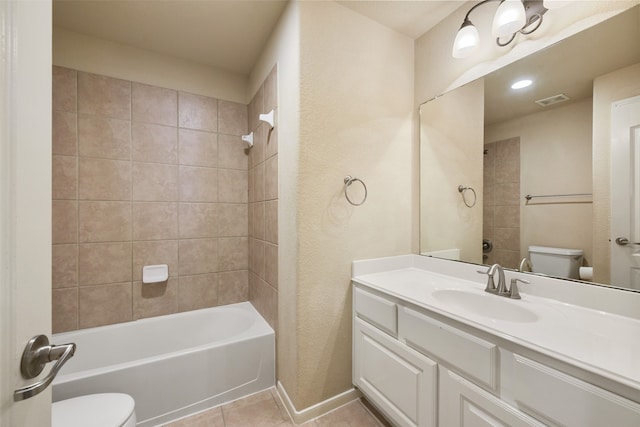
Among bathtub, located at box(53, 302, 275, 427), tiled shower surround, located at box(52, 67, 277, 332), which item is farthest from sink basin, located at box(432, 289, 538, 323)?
tiled shower surround, located at box(52, 67, 277, 332)

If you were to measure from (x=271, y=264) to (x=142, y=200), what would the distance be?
45.6 inches

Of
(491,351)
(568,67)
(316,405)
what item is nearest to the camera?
(491,351)

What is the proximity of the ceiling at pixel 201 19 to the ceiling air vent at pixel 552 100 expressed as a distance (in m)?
0.81

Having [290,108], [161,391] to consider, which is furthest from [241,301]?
[290,108]

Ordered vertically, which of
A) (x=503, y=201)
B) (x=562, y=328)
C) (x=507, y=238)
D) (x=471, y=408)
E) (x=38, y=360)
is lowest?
(x=471, y=408)

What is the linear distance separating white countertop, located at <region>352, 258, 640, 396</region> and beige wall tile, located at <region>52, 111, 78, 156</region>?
7.26 feet

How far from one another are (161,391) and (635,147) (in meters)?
2.58

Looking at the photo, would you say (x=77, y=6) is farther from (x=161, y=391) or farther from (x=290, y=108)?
(x=161, y=391)

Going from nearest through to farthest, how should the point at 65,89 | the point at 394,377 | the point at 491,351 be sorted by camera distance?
the point at 491,351 → the point at 394,377 → the point at 65,89

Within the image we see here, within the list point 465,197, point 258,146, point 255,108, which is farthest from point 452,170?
point 255,108

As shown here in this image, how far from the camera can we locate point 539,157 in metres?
1.24

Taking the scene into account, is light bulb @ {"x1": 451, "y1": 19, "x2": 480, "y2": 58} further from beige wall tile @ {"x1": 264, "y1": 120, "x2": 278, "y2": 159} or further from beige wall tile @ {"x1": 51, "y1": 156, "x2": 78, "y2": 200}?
beige wall tile @ {"x1": 51, "y1": 156, "x2": 78, "y2": 200}

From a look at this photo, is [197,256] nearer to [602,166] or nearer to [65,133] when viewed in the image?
[65,133]

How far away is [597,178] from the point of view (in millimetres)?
1067
